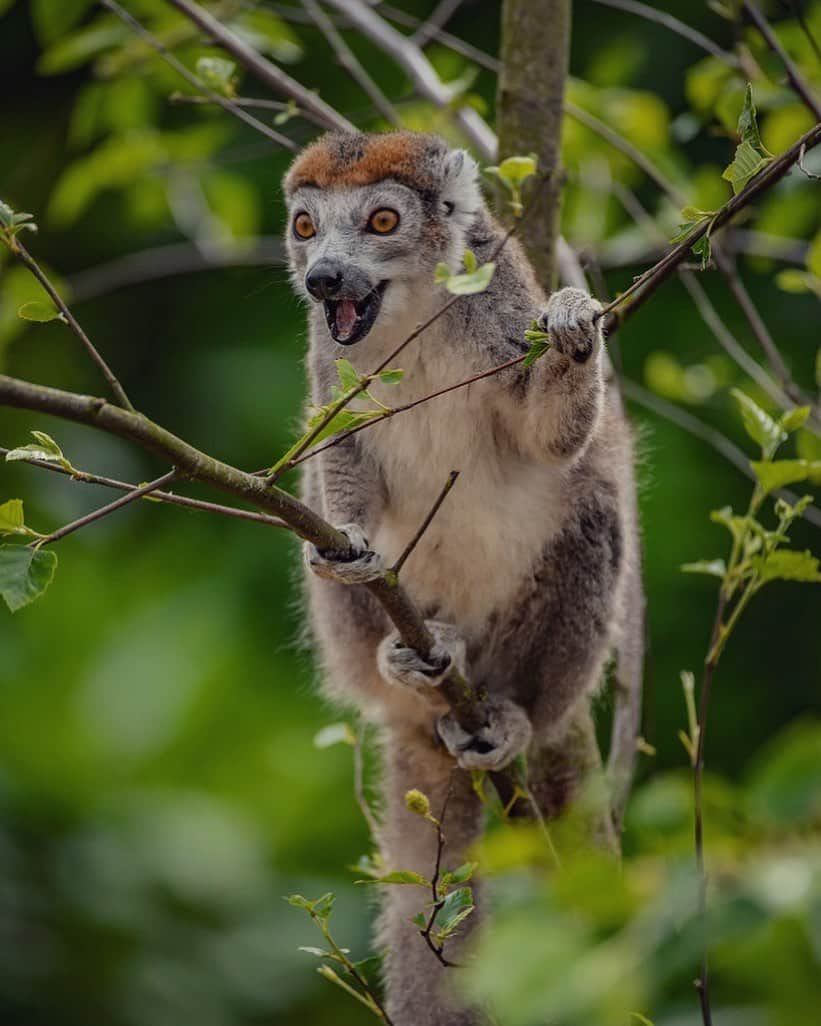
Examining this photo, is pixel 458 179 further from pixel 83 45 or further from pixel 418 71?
pixel 83 45

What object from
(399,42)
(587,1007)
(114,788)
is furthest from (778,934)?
(114,788)

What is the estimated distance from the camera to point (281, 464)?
193cm

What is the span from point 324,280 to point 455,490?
67 cm

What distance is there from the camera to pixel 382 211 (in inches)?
131

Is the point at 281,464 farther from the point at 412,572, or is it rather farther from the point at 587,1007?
the point at 412,572

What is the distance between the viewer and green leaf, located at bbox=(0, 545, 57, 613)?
1.84 meters

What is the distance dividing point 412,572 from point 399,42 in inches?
63.5

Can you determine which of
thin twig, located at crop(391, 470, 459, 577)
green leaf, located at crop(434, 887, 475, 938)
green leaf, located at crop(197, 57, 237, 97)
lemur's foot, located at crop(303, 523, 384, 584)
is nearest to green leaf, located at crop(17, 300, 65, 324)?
thin twig, located at crop(391, 470, 459, 577)

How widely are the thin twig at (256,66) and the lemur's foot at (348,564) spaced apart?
1.49 m

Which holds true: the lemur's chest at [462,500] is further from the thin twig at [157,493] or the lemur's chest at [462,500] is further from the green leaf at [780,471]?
the thin twig at [157,493]

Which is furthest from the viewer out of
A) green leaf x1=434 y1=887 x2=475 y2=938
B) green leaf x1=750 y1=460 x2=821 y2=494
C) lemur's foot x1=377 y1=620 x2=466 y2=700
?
lemur's foot x1=377 y1=620 x2=466 y2=700

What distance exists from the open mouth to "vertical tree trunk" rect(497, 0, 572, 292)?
2.01 feet

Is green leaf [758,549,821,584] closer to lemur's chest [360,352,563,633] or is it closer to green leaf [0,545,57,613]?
lemur's chest [360,352,563,633]

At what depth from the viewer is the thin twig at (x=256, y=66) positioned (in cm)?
365
